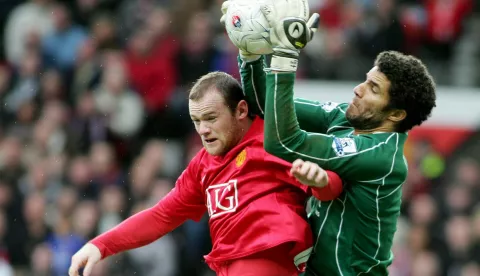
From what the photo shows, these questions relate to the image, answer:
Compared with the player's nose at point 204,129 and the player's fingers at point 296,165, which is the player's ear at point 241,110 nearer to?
the player's nose at point 204,129

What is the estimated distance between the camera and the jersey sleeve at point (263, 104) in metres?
5.68

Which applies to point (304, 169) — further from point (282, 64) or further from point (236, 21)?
point (236, 21)

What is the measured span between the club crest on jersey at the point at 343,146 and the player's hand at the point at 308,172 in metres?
0.22

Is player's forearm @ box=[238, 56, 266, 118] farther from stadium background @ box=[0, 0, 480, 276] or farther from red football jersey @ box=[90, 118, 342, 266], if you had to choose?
stadium background @ box=[0, 0, 480, 276]

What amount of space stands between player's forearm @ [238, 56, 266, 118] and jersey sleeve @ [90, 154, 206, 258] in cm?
49

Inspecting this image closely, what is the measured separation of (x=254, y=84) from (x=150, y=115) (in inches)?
258

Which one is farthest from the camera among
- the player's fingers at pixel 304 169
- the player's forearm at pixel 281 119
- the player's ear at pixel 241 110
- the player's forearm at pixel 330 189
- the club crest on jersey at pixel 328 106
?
the club crest on jersey at pixel 328 106

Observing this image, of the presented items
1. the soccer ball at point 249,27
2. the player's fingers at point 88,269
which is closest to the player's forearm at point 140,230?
the player's fingers at point 88,269

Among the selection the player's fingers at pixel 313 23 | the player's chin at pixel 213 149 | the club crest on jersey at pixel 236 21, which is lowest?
the player's chin at pixel 213 149

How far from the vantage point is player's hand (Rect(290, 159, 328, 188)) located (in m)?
4.97

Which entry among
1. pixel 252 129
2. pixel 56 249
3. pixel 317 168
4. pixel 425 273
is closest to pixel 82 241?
pixel 56 249

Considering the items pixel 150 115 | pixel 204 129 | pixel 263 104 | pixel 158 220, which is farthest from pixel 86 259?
pixel 150 115

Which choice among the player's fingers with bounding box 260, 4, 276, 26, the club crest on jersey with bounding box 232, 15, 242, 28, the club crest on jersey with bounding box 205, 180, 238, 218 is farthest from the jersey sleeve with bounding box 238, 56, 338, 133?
the player's fingers with bounding box 260, 4, 276, 26

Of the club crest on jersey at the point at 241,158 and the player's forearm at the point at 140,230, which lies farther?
the player's forearm at the point at 140,230
